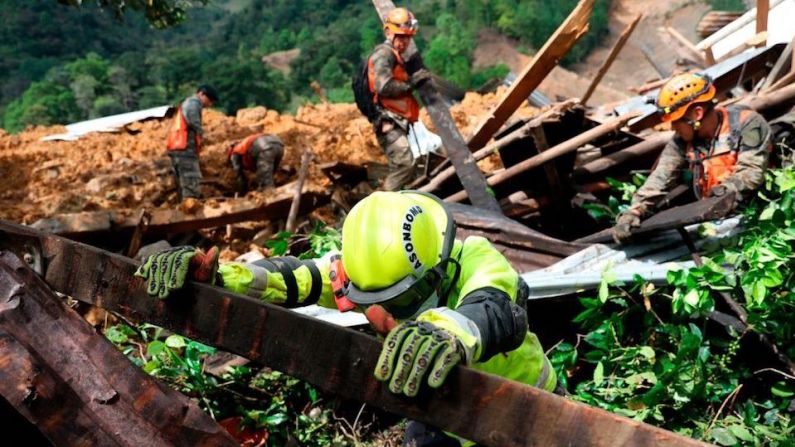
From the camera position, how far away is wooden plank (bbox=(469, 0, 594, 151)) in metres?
6.21

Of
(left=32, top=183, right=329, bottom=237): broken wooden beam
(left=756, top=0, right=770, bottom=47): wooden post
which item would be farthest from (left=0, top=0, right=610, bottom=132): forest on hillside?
(left=756, top=0, right=770, bottom=47): wooden post

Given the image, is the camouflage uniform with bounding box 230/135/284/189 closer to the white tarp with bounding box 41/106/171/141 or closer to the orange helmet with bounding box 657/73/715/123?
the white tarp with bounding box 41/106/171/141

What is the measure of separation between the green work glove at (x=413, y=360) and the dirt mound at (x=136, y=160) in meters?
6.32

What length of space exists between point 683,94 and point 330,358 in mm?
3973

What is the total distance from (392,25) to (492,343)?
4.77 metres

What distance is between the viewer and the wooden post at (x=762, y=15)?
7.72 metres

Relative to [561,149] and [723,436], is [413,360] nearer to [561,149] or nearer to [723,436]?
[723,436]

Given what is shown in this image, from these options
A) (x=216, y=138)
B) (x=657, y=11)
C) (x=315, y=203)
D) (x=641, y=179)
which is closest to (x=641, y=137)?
(x=641, y=179)

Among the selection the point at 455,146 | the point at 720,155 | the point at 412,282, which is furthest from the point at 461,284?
the point at 455,146

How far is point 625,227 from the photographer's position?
4.77 m

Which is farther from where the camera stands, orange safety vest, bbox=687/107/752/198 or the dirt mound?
the dirt mound

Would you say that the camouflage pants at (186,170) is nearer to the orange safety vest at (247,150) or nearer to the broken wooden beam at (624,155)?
the orange safety vest at (247,150)

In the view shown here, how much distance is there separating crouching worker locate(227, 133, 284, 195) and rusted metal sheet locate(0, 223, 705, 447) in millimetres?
6259

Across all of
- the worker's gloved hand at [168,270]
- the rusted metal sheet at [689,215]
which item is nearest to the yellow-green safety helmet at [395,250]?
the worker's gloved hand at [168,270]
